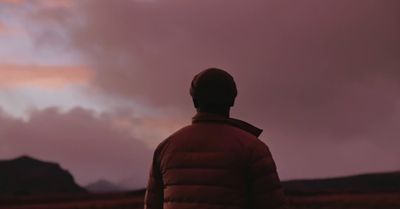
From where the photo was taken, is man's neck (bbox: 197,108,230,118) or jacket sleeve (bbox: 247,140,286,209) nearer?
jacket sleeve (bbox: 247,140,286,209)

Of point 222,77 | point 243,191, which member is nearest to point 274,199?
point 243,191

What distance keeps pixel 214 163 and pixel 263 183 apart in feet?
0.90

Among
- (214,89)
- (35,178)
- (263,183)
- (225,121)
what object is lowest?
(263,183)

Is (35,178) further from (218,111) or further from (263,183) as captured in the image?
(263,183)

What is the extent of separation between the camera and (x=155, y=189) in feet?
12.5

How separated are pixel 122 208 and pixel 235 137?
96.1ft

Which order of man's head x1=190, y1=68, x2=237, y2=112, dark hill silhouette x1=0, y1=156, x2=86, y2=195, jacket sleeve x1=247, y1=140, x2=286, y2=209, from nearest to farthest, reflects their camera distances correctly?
jacket sleeve x1=247, y1=140, x2=286, y2=209
man's head x1=190, y1=68, x2=237, y2=112
dark hill silhouette x1=0, y1=156, x2=86, y2=195

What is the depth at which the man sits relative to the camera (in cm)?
344

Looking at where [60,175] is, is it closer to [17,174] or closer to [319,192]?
[17,174]

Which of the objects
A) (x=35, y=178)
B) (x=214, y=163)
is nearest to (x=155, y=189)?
(x=214, y=163)

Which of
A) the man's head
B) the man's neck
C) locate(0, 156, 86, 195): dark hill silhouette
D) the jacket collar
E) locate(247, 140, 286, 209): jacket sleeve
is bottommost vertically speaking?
locate(247, 140, 286, 209): jacket sleeve

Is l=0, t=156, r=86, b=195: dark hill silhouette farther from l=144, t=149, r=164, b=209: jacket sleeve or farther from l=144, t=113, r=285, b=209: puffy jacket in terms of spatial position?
l=144, t=113, r=285, b=209: puffy jacket

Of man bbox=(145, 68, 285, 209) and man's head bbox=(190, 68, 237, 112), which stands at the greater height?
man's head bbox=(190, 68, 237, 112)

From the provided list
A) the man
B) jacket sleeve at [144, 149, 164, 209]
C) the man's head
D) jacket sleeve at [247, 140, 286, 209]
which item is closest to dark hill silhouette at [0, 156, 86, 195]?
jacket sleeve at [144, 149, 164, 209]
